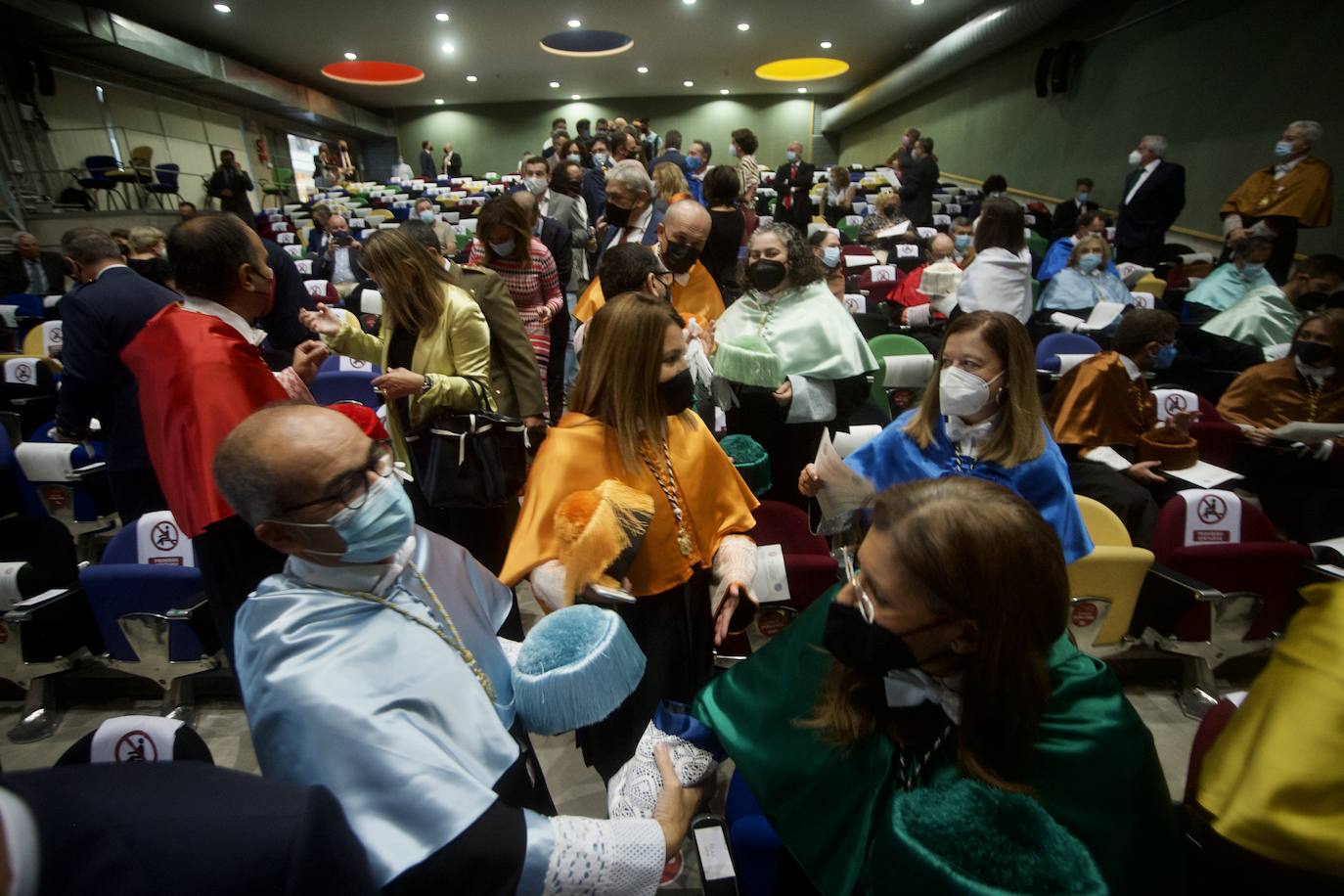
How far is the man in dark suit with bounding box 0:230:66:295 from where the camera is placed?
27.2ft

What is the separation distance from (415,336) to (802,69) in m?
23.9

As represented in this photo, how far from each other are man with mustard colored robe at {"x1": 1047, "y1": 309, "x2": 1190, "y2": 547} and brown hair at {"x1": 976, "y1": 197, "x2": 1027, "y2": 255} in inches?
40.0

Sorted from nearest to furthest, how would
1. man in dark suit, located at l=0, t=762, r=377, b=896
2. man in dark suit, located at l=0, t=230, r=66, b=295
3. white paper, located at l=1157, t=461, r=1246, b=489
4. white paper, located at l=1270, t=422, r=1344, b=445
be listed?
man in dark suit, located at l=0, t=762, r=377, b=896
white paper, located at l=1157, t=461, r=1246, b=489
white paper, located at l=1270, t=422, r=1344, b=445
man in dark suit, located at l=0, t=230, r=66, b=295

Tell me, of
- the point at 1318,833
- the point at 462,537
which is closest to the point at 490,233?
the point at 462,537

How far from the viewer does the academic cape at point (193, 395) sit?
1.93m

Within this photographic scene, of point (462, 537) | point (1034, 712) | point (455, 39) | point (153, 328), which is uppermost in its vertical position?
point (455, 39)

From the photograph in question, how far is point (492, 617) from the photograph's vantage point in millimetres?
1584

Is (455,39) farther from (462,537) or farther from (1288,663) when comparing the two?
(1288,663)

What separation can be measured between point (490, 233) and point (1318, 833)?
3810 millimetres

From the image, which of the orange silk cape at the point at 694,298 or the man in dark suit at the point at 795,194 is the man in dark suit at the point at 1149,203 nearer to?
the man in dark suit at the point at 795,194

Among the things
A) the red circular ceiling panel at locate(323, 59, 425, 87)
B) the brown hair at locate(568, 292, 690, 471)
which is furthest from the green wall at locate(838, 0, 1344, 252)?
the red circular ceiling panel at locate(323, 59, 425, 87)

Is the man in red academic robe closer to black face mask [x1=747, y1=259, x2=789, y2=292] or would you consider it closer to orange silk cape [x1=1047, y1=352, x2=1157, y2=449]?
black face mask [x1=747, y1=259, x2=789, y2=292]

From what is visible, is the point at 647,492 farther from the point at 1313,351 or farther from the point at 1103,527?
the point at 1313,351

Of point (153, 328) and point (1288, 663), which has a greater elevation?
point (153, 328)
